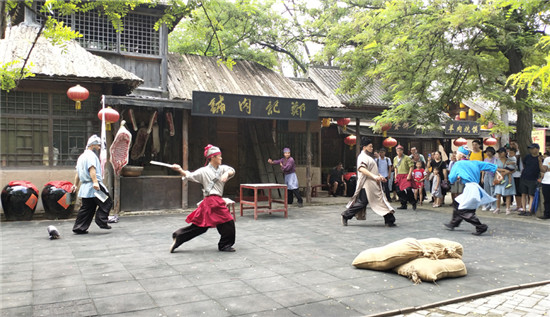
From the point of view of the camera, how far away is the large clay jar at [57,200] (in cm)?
976

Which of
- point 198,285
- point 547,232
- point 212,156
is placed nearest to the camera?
point 198,285

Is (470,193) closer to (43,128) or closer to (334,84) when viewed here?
(43,128)

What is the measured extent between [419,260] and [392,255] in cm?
30

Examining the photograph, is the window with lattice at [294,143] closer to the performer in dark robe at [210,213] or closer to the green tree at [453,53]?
the green tree at [453,53]

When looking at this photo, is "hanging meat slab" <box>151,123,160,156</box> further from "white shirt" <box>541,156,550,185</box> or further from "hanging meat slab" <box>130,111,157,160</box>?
"white shirt" <box>541,156,550,185</box>

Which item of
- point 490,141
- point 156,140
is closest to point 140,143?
point 156,140

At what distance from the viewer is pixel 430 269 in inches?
186

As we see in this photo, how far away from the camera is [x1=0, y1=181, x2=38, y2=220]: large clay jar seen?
9.45 meters

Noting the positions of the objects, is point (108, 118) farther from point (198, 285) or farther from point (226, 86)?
point (198, 285)

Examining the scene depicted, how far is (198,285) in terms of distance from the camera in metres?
4.50

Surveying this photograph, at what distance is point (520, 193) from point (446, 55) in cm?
401

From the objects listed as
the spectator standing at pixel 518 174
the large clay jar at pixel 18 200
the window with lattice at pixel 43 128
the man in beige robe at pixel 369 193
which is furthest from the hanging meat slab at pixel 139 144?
the spectator standing at pixel 518 174

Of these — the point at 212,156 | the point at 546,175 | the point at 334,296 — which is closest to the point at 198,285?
the point at 334,296

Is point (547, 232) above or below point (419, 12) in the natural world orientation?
below
